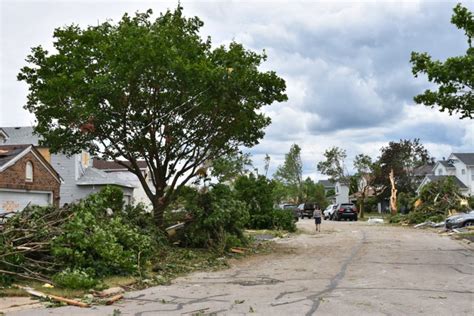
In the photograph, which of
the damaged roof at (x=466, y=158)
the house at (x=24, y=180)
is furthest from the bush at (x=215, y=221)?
the damaged roof at (x=466, y=158)

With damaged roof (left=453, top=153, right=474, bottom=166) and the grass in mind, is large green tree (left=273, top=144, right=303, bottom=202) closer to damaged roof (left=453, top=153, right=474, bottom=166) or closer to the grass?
damaged roof (left=453, top=153, right=474, bottom=166)

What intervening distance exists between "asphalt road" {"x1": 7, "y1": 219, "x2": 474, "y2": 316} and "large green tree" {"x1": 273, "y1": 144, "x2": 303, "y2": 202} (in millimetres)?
74459

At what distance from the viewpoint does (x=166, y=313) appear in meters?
8.29

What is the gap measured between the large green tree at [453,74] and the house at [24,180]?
15.8 meters

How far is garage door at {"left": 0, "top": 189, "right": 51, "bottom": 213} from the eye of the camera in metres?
23.3

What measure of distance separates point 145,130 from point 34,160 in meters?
11.0

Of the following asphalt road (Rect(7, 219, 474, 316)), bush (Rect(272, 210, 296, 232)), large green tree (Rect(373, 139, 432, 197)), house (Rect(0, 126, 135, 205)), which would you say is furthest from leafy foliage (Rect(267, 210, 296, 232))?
large green tree (Rect(373, 139, 432, 197))

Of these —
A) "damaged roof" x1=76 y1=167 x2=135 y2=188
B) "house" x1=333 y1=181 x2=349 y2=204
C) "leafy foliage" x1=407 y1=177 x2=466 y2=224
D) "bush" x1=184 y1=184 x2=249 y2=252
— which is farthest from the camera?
"house" x1=333 y1=181 x2=349 y2=204

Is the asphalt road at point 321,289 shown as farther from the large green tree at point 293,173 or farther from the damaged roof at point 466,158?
the large green tree at point 293,173

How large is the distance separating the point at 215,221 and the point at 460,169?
57.0 metres

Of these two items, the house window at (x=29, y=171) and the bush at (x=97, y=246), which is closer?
the bush at (x=97, y=246)

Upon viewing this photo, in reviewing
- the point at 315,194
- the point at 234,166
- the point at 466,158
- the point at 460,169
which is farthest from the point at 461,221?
the point at 315,194

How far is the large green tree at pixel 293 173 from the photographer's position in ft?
299

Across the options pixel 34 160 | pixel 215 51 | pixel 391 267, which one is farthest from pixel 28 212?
pixel 34 160
